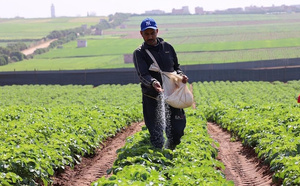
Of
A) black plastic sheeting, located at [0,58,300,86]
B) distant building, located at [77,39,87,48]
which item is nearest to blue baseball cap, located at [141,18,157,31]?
black plastic sheeting, located at [0,58,300,86]

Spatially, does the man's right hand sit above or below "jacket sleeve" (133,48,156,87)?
below

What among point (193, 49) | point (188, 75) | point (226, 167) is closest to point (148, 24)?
point (226, 167)

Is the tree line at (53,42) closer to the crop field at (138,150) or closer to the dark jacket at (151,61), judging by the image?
the crop field at (138,150)

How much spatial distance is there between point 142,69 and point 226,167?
8.56 feet

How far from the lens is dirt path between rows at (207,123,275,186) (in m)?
9.05

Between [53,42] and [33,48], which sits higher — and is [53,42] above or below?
above

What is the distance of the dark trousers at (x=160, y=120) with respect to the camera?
9242 millimetres

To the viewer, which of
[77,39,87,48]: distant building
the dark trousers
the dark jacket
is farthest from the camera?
[77,39,87,48]: distant building

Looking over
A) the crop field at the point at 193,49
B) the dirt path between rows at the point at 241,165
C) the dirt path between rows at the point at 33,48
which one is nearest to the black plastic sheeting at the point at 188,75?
the crop field at the point at 193,49

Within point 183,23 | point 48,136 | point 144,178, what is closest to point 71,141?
point 48,136

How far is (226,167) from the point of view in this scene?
33.4ft

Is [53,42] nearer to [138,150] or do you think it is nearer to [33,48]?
[33,48]

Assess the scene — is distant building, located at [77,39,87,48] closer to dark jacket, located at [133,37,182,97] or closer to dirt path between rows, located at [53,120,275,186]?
dirt path between rows, located at [53,120,275,186]

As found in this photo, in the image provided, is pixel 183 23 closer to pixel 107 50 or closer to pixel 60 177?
pixel 107 50
